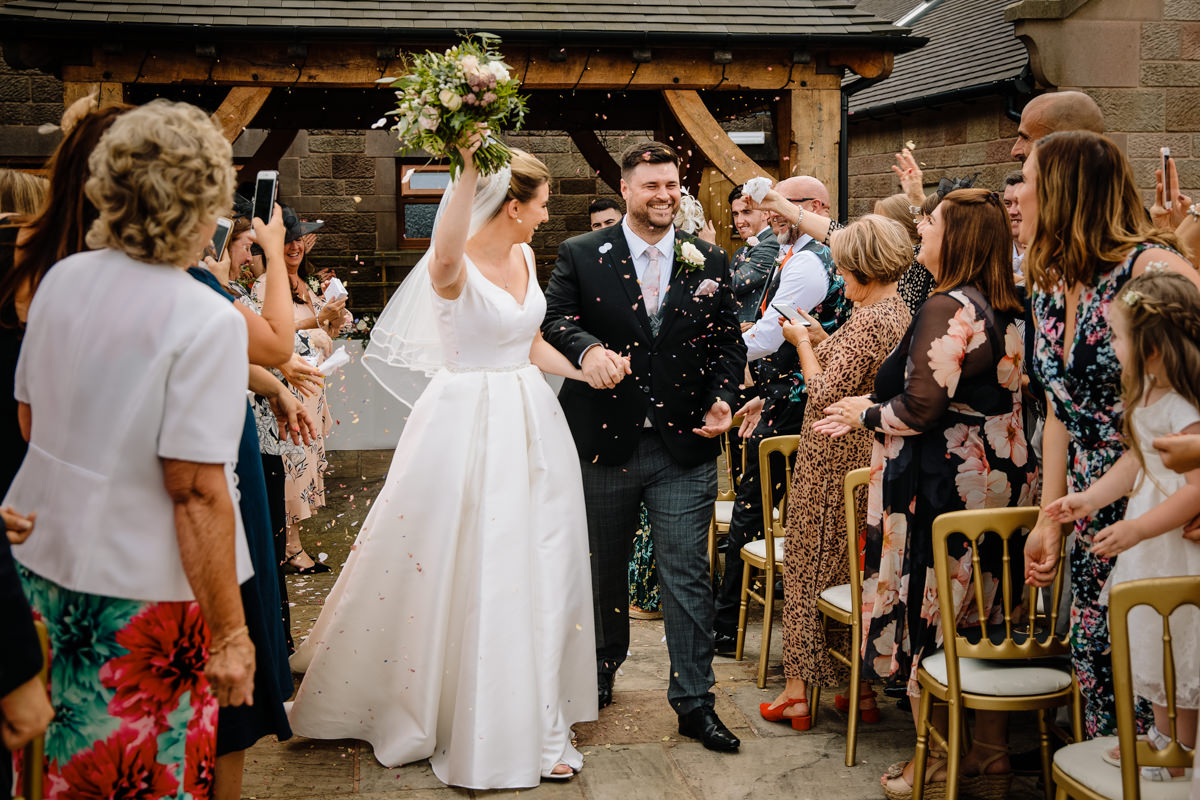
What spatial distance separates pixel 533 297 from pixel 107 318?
6.78 feet

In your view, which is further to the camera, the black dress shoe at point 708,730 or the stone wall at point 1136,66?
the stone wall at point 1136,66

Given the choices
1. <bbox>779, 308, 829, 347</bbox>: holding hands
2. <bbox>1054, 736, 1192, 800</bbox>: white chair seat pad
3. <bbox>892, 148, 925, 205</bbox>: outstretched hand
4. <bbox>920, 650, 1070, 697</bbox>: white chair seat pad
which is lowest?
<bbox>1054, 736, 1192, 800</bbox>: white chair seat pad

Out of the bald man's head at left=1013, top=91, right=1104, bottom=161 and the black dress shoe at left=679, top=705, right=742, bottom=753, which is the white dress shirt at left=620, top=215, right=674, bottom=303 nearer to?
the bald man's head at left=1013, top=91, right=1104, bottom=161

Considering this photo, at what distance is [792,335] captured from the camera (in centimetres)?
435

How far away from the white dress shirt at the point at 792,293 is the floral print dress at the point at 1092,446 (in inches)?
85.5

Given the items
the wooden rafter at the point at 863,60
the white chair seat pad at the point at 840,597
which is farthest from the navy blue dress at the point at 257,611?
the wooden rafter at the point at 863,60

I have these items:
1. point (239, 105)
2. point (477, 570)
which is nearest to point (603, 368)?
point (477, 570)

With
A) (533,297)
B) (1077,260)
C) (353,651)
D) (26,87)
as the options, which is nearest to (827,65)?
(533,297)

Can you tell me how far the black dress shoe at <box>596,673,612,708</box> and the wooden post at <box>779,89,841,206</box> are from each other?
15.0 feet

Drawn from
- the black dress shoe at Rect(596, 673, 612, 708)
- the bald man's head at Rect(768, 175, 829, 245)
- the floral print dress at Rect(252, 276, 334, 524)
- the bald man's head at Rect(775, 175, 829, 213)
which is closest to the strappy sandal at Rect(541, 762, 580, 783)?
the black dress shoe at Rect(596, 673, 612, 708)

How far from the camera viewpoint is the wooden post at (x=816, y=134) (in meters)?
7.79

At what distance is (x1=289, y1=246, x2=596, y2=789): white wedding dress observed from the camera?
3654 mm

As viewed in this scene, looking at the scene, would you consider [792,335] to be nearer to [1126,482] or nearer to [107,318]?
[1126,482]

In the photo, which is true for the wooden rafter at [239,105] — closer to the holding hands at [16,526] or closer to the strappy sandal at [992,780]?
the holding hands at [16,526]
